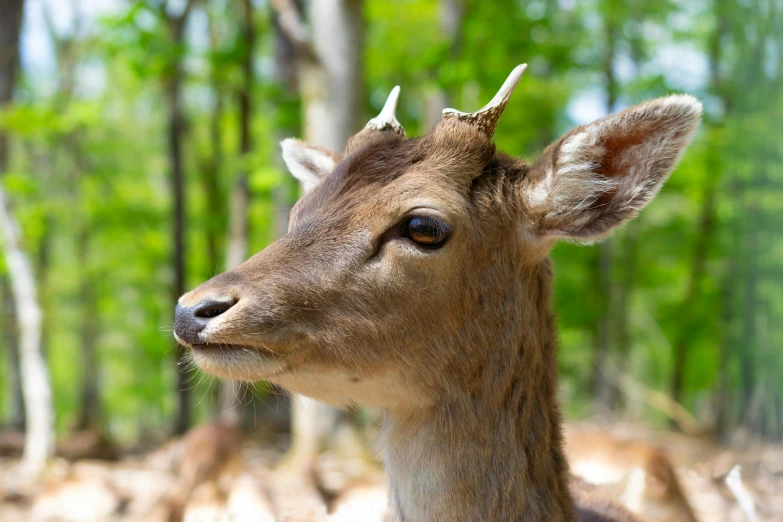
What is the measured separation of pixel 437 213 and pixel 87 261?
19.0 m

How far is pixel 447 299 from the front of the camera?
9.29 feet

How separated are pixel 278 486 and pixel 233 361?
492 cm

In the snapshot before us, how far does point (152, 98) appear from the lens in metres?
23.0

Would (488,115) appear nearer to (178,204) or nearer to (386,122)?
(386,122)

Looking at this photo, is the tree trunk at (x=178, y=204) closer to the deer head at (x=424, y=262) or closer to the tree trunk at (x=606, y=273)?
the tree trunk at (x=606, y=273)

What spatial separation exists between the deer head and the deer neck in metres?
0.02

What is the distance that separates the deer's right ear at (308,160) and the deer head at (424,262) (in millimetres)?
626

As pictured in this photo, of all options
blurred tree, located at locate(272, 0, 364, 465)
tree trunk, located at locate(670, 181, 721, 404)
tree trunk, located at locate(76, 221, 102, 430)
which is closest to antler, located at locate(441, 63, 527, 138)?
blurred tree, located at locate(272, 0, 364, 465)

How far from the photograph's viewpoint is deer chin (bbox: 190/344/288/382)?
8.43 feet

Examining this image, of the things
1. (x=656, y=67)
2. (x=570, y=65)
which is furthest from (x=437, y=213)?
(x=656, y=67)

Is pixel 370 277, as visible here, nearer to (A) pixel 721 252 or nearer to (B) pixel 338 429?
(B) pixel 338 429

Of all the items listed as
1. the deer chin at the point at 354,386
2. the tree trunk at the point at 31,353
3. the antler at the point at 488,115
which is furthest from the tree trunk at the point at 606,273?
the deer chin at the point at 354,386

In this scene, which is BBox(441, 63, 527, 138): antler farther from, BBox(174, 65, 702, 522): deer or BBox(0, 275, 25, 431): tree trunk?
BBox(0, 275, 25, 431): tree trunk

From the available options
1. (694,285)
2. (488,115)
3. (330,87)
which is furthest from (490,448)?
(694,285)
